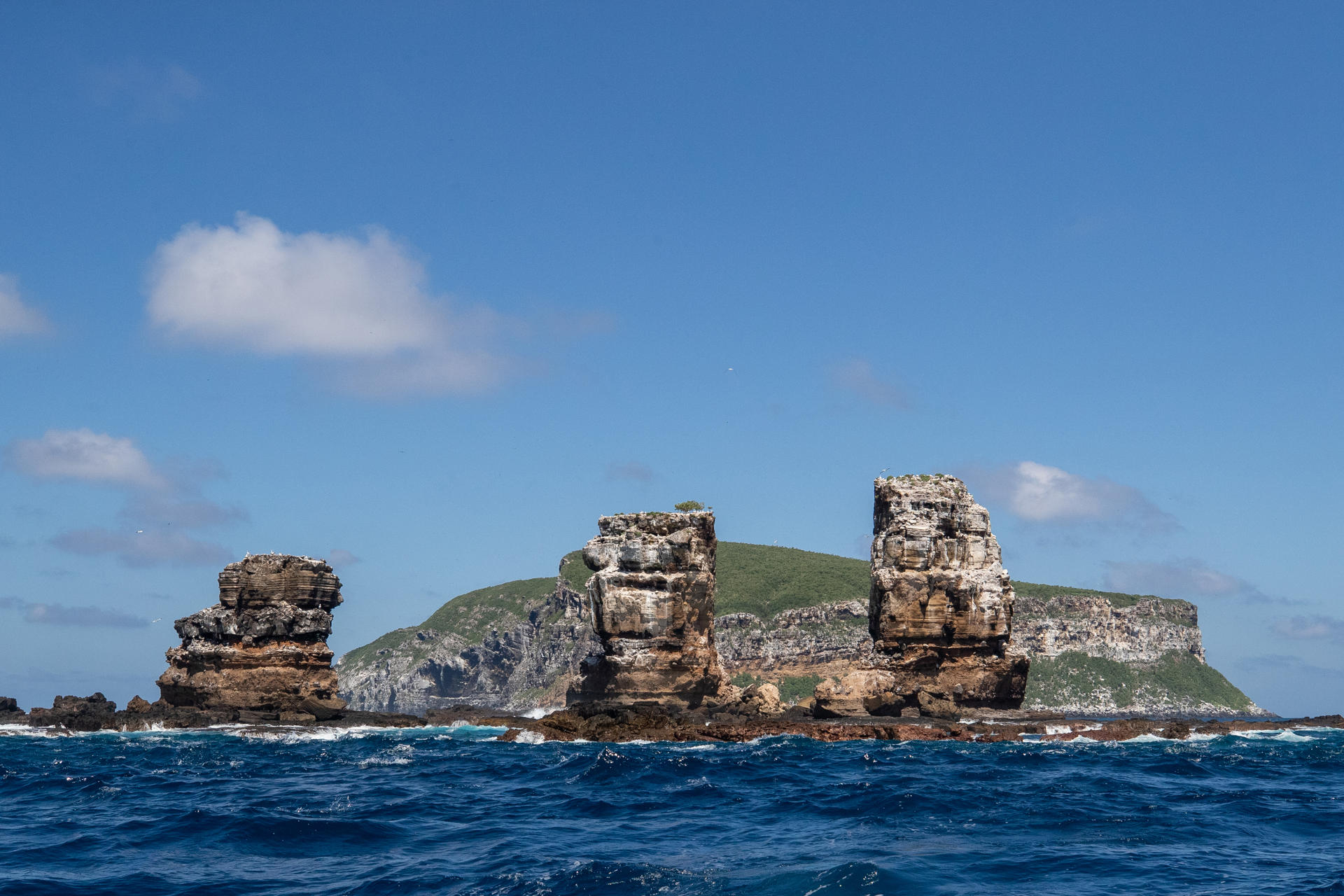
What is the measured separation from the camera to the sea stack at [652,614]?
212 ft

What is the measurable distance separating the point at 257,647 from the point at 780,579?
Answer: 381 ft

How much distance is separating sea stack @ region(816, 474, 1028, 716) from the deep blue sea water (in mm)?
21237

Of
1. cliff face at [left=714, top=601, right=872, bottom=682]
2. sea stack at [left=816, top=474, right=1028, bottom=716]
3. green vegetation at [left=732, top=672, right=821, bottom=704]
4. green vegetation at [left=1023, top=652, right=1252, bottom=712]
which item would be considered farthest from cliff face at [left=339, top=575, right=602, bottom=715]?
sea stack at [left=816, top=474, right=1028, bottom=716]

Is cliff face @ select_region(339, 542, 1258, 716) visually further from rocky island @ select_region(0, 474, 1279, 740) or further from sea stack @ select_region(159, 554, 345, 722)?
rocky island @ select_region(0, 474, 1279, 740)

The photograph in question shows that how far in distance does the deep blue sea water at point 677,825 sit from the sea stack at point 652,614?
2126 centimetres

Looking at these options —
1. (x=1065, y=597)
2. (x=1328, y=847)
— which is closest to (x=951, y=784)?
(x=1328, y=847)

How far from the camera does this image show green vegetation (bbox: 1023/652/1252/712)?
150 meters

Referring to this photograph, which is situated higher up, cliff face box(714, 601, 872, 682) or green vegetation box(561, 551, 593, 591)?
green vegetation box(561, 551, 593, 591)

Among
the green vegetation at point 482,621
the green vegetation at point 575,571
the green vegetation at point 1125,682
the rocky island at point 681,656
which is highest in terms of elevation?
the green vegetation at point 575,571

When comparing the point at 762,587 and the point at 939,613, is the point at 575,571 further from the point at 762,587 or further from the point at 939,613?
the point at 939,613

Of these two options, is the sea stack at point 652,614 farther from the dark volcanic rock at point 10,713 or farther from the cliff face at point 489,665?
the cliff face at point 489,665

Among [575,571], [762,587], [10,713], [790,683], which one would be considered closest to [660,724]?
[10,713]

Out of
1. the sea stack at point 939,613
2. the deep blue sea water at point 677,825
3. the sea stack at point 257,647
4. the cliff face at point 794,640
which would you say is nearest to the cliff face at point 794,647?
the cliff face at point 794,640

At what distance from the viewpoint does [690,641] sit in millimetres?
66438
